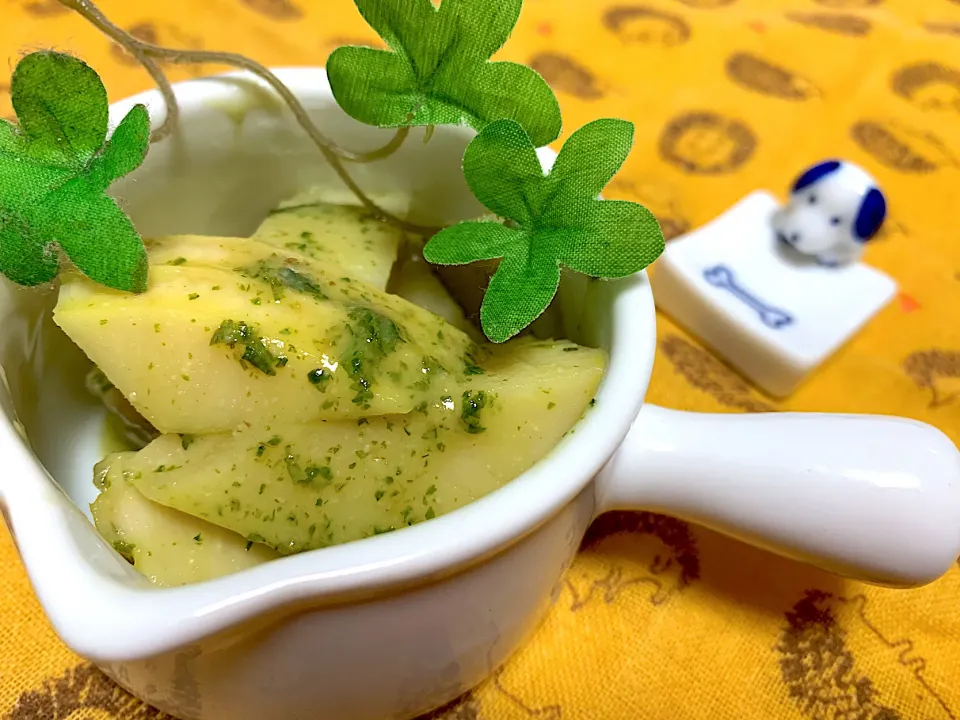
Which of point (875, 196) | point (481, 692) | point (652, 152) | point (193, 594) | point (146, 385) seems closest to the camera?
point (193, 594)

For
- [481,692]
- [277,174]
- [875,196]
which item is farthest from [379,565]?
[875,196]

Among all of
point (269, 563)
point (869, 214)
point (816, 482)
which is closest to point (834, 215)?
point (869, 214)

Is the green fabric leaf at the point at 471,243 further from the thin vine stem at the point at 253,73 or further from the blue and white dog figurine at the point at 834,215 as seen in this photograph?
the blue and white dog figurine at the point at 834,215

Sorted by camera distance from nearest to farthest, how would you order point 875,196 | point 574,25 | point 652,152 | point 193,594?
point 193,594
point 875,196
point 652,152
point 574,25

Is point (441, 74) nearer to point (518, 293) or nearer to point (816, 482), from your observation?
point (518, 293)

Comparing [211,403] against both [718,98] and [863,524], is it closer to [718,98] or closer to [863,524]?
[863,524]

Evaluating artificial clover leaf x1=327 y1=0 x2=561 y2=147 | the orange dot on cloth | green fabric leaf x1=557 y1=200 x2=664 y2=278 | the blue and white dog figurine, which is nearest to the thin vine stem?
artificial clover leaf x1=327 y1=0 x2=561 y2=147

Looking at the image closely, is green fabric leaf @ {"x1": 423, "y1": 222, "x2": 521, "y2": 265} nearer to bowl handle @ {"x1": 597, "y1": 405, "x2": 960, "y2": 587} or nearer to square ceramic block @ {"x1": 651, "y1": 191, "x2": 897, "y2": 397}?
bowl handle @ {"x1": 597, "y1": 405, "x2": 960, "y2": 587}
